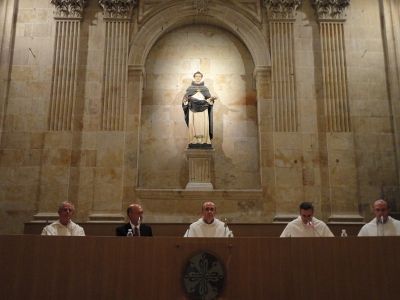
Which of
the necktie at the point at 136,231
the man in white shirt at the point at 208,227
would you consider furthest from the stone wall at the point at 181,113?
the man in white shirt at the point at 208,227

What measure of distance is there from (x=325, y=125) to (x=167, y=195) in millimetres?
4349

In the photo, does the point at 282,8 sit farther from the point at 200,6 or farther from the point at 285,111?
the point at 285,111

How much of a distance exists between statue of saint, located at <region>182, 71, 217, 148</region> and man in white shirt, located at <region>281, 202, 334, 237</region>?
4552mm

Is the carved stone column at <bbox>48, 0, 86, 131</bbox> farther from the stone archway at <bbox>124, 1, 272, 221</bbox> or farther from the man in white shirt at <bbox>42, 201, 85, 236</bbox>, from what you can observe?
the man in white shirt at <bbox>42, 201, 85, 236</bbox>

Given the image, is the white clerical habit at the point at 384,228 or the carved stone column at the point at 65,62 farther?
the carved stone column at the point at 65,62

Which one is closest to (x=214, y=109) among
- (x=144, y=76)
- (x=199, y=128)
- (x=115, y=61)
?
(x=199, y=128)

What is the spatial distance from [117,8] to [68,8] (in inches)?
50.6

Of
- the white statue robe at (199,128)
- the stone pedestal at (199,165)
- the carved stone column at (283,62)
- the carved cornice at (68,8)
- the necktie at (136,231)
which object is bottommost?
the necktie at (136,231)

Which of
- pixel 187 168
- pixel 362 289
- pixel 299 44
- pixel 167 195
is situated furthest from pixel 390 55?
pixel 362 289

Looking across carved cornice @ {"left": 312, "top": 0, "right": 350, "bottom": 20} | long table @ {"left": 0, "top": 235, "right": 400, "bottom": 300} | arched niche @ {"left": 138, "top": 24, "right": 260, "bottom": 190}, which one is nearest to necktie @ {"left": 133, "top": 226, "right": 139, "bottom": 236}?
long table @ {"left": 0, "top": 235, "right": 400, "bottom": 300}

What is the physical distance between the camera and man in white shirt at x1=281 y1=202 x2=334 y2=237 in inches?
294

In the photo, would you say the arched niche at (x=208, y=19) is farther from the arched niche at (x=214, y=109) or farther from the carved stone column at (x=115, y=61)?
the arched niche at (x=214, y=109)

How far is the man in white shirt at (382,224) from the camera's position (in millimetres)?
7773

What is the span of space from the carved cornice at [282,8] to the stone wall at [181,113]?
4cm
